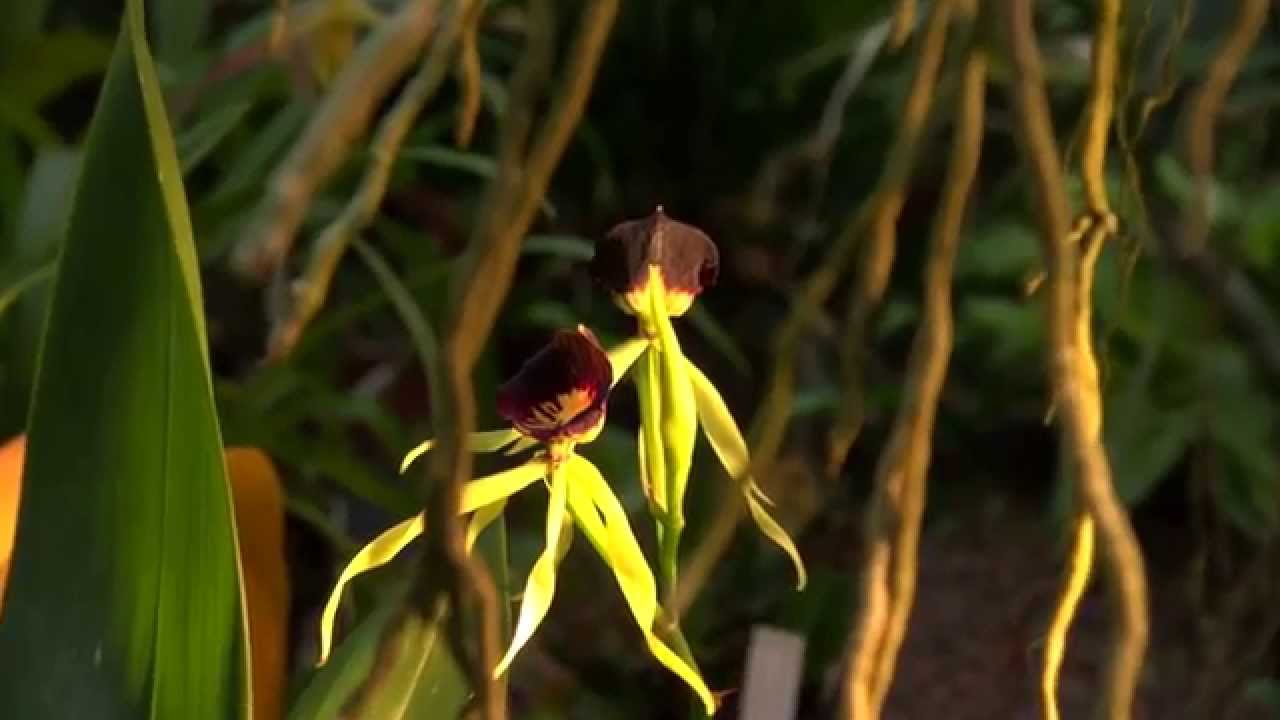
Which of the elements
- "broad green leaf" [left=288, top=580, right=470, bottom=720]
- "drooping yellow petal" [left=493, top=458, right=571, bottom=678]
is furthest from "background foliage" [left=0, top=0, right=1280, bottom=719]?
"drooping yellow petal" [left=493, top=458, right=571, bottom=678]

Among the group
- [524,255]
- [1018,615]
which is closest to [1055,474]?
[1018,615]

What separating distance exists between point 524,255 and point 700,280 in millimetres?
669

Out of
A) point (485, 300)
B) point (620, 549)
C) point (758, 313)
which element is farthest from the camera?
point (758, 313)

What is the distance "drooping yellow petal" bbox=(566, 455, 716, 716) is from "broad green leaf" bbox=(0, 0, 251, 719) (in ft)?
0.35

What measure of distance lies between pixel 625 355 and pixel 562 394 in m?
0.02

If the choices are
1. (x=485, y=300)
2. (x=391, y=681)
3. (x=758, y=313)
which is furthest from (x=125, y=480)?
(x=758, y=313)

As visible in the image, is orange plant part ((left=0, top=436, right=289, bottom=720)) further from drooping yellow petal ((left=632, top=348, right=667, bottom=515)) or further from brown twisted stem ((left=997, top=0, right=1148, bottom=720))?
brown twisted stem ((left=997, top=0, right=1148, bottom=720))

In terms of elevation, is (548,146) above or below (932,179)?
above

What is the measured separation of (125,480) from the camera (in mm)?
479

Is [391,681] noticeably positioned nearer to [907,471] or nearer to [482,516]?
[482,516]

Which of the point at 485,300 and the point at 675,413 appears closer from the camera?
the point at 485,300

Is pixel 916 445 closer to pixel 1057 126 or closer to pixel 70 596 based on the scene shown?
pixel 70 596

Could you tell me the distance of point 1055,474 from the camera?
1117 mm

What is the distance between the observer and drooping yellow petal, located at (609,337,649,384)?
43 cm
